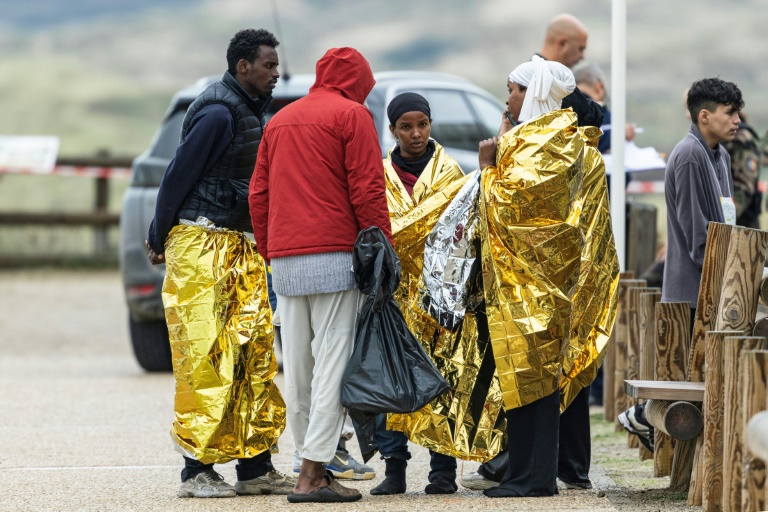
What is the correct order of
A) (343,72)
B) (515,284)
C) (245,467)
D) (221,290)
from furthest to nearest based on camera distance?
(245,467) → (221,290) → (343,72) → (515,284)

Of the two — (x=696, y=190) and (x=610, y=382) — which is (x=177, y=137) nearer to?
(x=610, y=382)

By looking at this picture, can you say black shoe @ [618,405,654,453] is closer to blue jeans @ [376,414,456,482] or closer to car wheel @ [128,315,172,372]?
blue jeans @ [376,414,456,482]

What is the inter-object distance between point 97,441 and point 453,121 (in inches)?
137

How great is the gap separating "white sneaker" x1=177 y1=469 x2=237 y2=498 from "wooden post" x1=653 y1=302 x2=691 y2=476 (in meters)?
1.85

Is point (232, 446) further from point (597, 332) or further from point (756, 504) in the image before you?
point (756, 504)

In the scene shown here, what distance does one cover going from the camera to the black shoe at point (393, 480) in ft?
19.2

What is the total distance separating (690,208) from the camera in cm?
614

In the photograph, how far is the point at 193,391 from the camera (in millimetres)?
5859

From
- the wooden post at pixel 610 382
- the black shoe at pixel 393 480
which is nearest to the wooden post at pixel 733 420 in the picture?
the black shoe at pixel 393 480

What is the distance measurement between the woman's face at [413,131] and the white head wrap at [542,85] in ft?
1.40

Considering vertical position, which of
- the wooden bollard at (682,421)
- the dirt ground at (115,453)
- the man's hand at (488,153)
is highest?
the man's hand at (488,153)

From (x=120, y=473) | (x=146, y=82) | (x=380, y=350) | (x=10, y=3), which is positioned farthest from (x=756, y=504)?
(x=10, y=3)

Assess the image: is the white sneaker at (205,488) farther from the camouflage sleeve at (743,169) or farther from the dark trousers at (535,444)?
the camouflage sleeve at (743,169)

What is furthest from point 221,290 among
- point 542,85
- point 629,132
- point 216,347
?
point 629,132
